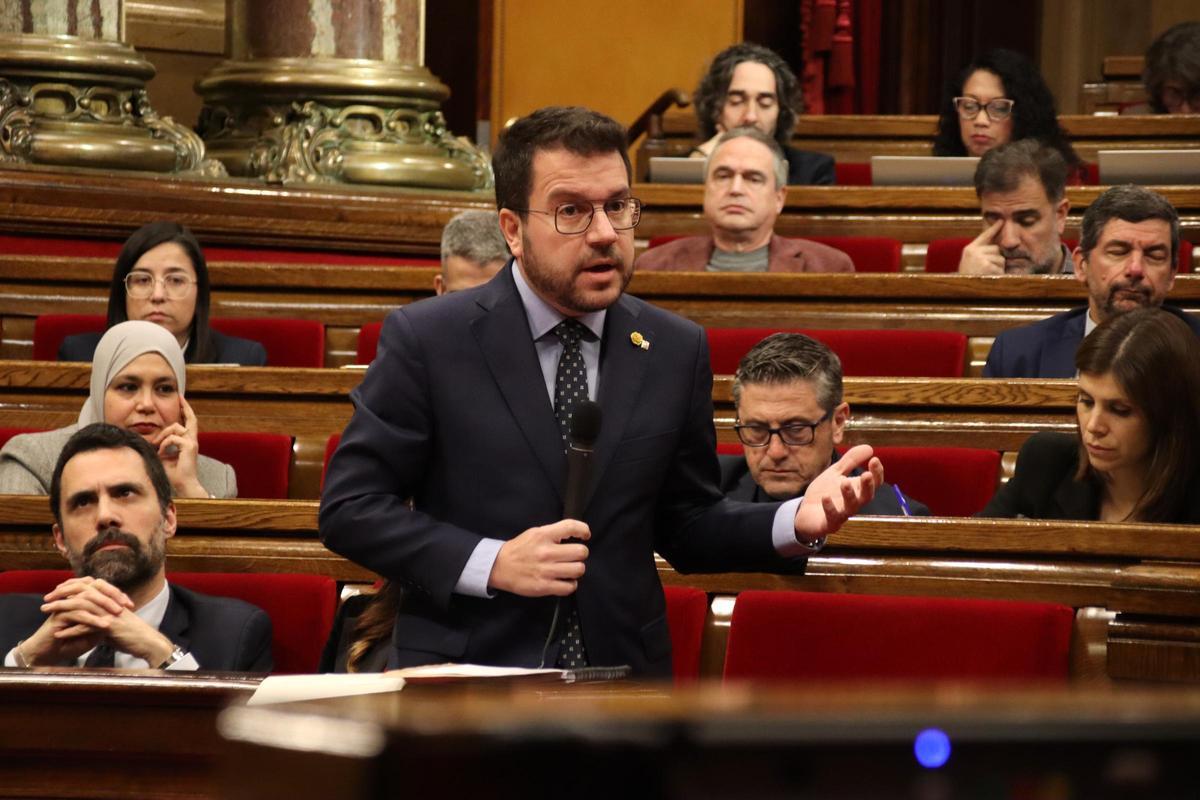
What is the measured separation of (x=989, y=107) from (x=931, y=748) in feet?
10.5

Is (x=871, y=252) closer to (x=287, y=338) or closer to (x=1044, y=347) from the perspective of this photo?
(x=1044, y=347)

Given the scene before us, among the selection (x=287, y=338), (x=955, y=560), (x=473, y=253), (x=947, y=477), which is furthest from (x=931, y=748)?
(x=287, y=338)

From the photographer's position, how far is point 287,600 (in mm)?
1562

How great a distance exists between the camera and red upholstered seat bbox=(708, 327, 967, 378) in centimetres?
232

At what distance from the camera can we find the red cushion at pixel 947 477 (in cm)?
190

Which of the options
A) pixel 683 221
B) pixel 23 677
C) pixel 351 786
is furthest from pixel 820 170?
pixel 351 786

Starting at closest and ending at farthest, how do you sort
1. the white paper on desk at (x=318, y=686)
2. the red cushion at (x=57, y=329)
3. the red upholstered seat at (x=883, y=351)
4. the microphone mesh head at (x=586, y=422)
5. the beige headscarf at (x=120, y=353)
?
1. the white paper on desk at (x=318, y=686)
2. the microphone mesh head at (x=586, y=422)
3. the beige headscarf at (x=120, y=353)
4. the red upholstered seat at (x=883, y=351)
5. the red cushion at (x=57, y=329)

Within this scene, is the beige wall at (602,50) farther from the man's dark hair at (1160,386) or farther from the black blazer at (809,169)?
the man's dark hair at (1160,386)

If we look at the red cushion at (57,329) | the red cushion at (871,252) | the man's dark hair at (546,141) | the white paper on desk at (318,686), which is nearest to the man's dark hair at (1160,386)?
the man's dark hair at (546,141)

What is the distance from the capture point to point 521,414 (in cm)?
117

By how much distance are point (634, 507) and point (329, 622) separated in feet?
1.59

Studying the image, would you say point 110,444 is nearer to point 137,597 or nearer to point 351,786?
point 137,597

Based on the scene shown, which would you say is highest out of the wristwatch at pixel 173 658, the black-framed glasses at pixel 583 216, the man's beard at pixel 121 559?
the black-framed glasses at pixel 583 216

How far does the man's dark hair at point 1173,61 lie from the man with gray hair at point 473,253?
2.07 metres
